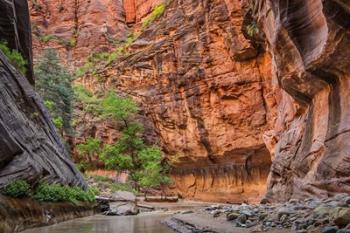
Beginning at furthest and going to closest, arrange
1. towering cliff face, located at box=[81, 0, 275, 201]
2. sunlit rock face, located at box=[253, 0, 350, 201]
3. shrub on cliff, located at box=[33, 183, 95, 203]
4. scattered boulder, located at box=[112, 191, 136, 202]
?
towering cliff face, located at box=[81, 0, 275, 201], scattered boulder, located at box=[112, 191, 136, 202], shrub on cliff, located at box=[33, 183, 95, 203], sunlit rock face, located at box=[253, 0, 350, 201]

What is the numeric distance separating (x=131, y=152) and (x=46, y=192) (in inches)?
899

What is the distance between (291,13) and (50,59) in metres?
30.8

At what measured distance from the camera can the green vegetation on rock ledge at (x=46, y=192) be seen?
13.8 metres

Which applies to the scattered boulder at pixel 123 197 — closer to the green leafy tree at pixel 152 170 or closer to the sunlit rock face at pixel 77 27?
the green leafy tree at pixel 152 170

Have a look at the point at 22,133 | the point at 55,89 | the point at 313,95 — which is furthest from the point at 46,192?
the point at 55,89

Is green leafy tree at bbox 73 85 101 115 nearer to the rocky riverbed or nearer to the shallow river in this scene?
the shallow river

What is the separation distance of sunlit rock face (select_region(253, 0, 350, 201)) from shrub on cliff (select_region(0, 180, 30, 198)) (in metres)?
10.7

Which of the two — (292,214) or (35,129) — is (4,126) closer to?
(35,129)

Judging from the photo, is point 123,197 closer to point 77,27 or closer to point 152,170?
point 152,170

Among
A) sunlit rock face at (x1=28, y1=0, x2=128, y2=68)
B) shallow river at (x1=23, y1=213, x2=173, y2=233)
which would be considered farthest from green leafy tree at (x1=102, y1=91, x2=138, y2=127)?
shallow river at (x1=23, y1=213, x2=173, y2=233)

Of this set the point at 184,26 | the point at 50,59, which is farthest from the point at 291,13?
the point at 50,59

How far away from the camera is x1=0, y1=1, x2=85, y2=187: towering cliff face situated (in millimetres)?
14930

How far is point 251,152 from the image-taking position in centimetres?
3441

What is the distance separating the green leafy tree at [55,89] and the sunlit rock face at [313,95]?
78.1 ft
